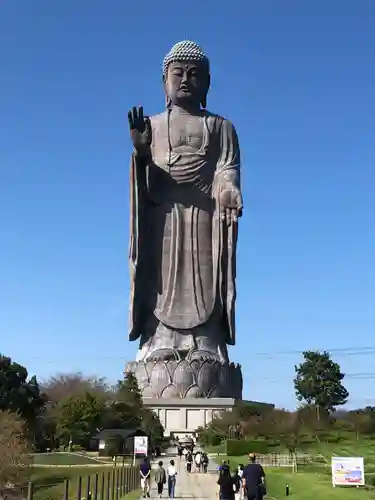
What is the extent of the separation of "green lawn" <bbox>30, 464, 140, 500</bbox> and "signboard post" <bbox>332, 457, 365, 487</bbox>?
11.8ft

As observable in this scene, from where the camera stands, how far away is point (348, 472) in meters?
11.4

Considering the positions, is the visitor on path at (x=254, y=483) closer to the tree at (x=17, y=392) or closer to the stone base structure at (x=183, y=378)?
the tree at (x=17, y=392)

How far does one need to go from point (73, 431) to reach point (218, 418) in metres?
8.57

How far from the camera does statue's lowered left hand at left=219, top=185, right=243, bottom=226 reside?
107 feet

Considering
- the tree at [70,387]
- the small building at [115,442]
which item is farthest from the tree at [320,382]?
the small building at [115,442]

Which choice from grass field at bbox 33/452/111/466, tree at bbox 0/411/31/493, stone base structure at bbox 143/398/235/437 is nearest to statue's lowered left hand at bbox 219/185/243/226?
stone base structure at bbox 143/398/235/437

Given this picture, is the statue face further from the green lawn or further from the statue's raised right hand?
the green lawn

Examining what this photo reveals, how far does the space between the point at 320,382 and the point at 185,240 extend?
25.0m

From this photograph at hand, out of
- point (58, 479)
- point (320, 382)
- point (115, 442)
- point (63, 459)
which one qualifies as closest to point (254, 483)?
point (58, 479)

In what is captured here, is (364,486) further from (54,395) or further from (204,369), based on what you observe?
(54,395)

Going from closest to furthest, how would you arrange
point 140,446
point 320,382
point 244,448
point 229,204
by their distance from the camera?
point 140,446, point 244,448, point 229,204, point 320,382

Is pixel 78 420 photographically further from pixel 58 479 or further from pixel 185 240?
pixel 185 240

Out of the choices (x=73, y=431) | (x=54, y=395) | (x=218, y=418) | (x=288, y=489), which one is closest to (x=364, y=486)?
(x=288, y=489)

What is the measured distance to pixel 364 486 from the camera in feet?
39.3
